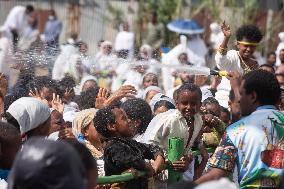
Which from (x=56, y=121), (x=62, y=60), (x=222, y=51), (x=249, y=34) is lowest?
(x=56, y=121)

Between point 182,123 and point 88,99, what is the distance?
94.9 inches

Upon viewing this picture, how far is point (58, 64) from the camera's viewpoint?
1513 centimetres

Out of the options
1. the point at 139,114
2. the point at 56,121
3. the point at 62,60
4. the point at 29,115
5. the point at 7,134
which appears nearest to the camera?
the point at 7,134

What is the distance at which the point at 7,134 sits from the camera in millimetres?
5523

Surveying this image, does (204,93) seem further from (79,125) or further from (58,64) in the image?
(58,64)

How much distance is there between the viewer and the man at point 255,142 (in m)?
5.84

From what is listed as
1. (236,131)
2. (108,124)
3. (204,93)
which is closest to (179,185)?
(236,131)

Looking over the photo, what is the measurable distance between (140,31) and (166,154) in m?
17.0

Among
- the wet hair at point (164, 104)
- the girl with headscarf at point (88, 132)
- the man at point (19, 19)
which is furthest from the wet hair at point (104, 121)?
the man at point (19, 19)

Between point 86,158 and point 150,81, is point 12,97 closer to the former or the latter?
point 150,81

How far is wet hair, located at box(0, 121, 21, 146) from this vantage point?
217 inches

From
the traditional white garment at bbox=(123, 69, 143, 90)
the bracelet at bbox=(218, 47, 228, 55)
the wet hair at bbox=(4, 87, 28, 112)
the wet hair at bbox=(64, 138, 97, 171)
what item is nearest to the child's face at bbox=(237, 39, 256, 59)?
the bracelet at bbox=(218, 47, 228, 55)

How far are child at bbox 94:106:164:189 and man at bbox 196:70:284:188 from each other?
61 cm

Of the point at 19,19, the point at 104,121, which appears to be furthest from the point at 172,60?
the point at 104,121
